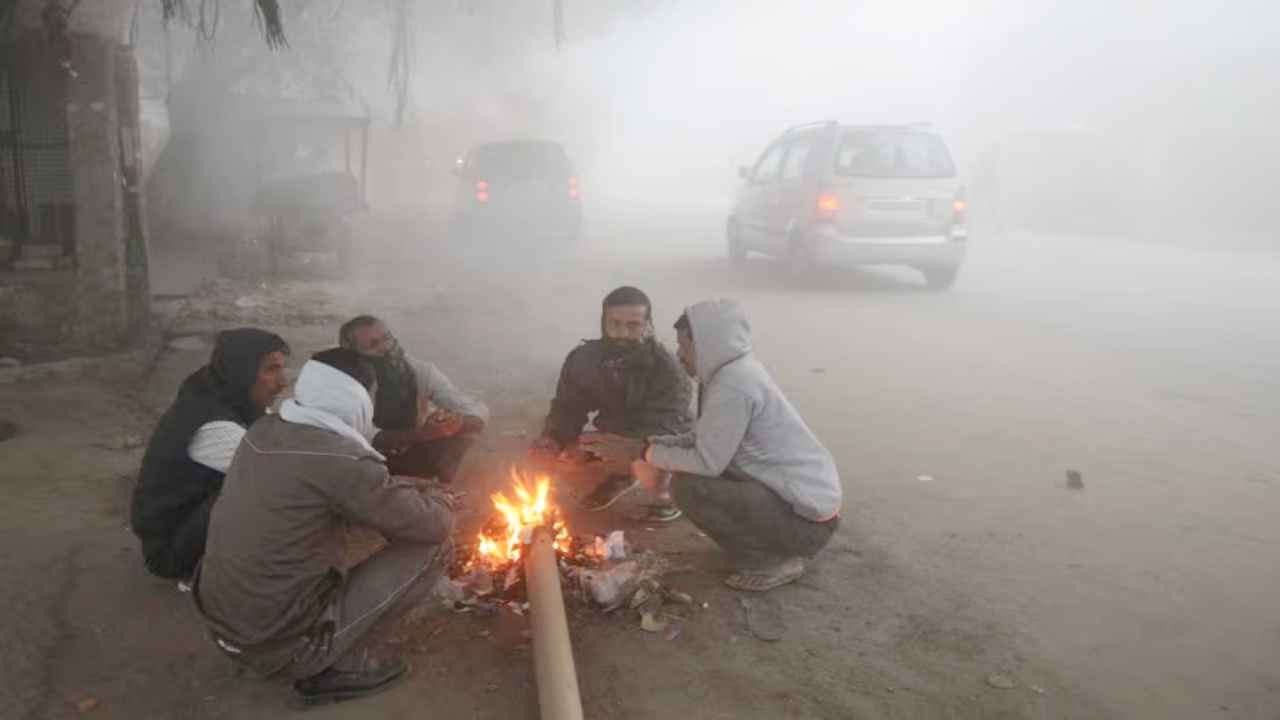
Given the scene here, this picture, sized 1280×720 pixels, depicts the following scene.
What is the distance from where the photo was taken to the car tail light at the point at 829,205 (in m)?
11.7

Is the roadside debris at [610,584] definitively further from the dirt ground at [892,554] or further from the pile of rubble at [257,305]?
the pile of rubble at [257,305]

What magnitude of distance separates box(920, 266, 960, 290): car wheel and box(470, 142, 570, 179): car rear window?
6.31 metres

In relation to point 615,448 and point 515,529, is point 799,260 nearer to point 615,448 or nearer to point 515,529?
point 615,448

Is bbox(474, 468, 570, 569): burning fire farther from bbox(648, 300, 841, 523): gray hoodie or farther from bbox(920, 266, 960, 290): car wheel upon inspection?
bbox(920, 266, 960, 290): car wheel

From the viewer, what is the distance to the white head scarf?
290cm

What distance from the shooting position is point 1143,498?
17.1ft

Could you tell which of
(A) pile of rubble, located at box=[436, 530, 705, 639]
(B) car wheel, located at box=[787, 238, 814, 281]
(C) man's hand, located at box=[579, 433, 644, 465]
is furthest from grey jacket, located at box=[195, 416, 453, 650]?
(B) car wheel, located at box=[787, 238, 814, 281]

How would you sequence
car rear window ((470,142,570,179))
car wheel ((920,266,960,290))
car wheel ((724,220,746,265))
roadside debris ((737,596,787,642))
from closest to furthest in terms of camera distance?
roadside debris ((737,596,787,642))
car wheel ((920,266,960,290))
car wheel ((724,220,746,265))
car rear window ((470,142,570,179))

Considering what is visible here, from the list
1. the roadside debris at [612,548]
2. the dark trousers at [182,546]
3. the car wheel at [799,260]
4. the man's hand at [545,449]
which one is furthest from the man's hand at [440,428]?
A: the car wheel at [799,260]

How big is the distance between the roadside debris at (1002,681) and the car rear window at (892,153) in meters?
9.06

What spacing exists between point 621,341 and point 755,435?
1182mm

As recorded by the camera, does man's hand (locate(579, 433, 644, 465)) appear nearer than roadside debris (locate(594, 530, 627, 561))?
No

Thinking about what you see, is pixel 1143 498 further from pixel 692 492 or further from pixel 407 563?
pixel 407 563

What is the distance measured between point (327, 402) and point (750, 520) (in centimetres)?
180
